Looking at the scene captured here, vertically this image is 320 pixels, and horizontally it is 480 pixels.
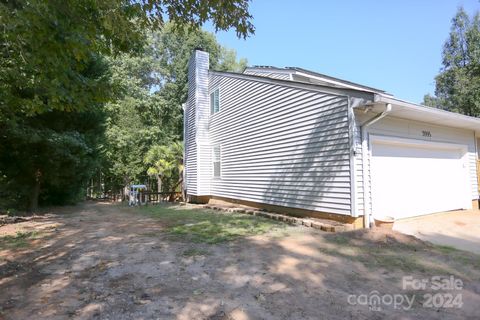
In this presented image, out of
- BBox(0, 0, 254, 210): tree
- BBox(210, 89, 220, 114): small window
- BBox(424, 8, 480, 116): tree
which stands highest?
BBox(424, 8, 480, 116): tree

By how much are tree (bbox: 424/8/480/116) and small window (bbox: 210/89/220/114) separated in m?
17.7

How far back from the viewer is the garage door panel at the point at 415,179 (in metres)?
7.42

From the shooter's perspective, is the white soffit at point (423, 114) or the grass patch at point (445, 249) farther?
the white soffit at point (423, 114)

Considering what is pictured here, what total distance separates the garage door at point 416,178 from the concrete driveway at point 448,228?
1.21ft

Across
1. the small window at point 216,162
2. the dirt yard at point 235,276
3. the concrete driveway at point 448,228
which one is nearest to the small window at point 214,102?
the small window at point 216,162

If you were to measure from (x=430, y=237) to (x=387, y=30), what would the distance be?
942cm

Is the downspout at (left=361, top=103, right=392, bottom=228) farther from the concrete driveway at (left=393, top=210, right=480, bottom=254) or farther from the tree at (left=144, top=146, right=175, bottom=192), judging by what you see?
the tree at (left=144, top=146, right=175, bottom=192)

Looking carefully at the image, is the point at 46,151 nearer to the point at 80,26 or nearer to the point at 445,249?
the point at 80,26

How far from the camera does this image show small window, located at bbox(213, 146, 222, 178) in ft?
44.3

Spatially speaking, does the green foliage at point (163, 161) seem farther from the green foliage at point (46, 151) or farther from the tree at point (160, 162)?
the green foliage at point (46, 151)

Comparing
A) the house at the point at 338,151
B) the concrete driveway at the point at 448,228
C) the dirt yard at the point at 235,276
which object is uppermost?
the house at the point at 338,151

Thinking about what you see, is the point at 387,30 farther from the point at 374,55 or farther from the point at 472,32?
the point at 472,32

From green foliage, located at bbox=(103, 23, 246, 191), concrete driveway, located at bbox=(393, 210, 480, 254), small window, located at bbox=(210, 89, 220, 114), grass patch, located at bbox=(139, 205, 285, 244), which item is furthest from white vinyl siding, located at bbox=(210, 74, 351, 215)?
green foliage, located at bbox=(103, 23, 246, 191)

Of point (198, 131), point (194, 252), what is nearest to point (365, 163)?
point (194, 252)
